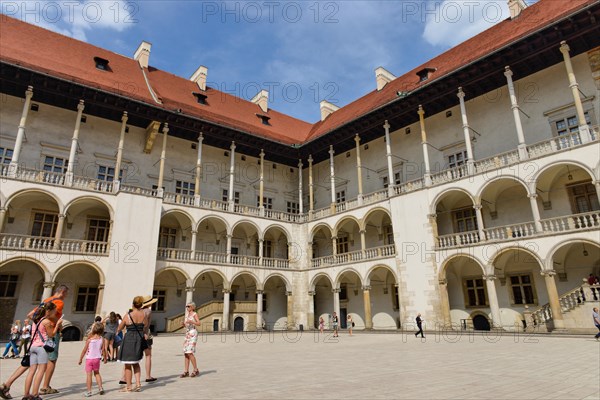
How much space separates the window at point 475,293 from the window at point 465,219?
2770 mm

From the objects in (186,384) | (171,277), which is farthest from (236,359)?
(171,277)

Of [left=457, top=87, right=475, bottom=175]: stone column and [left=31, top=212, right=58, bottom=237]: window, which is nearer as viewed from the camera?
[left=457, top=87, right=475, bottom=175]: stone column

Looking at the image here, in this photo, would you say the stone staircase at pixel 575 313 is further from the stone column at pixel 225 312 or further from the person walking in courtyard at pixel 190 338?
the stone column at pixel 225 312

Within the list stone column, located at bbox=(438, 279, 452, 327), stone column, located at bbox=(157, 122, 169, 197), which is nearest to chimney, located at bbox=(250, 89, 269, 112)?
stone column, located at bbox=(157, 122, 169, 197)

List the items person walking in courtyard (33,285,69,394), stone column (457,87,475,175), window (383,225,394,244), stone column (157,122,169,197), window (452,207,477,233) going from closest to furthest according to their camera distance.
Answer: person walking in courtyard (33,285,69,394), stone column (457,87,475,175), window (452,207,477,233), stone column (157,122,169,197), window (383,225,394,244)

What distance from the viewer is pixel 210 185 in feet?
86.5

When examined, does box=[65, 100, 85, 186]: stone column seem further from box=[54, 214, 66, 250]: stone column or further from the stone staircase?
the stone staircase

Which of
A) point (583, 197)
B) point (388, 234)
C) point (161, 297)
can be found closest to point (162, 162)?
point (161, 297)

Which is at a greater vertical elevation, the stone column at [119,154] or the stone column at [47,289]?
the stone column at [119,154]

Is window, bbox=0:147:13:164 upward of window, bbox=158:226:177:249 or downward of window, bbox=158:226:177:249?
upward

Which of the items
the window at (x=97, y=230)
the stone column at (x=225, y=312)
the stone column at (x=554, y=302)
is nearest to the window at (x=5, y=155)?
Result: the window at (x=97, y=230)

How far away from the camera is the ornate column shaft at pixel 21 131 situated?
17.8 meters

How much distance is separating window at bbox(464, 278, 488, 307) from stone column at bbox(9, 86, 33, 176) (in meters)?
23.4

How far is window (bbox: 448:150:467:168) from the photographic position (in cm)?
2139
